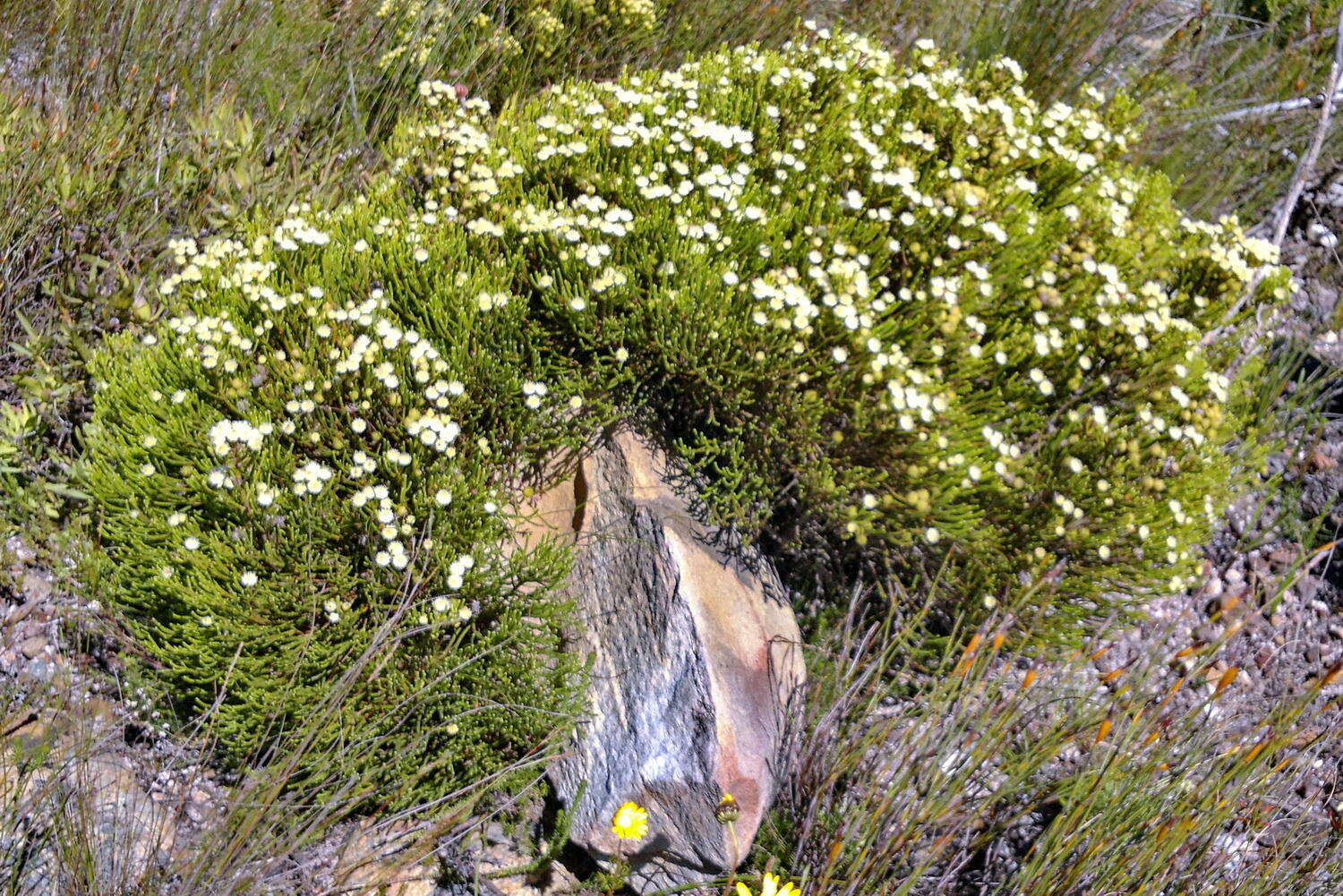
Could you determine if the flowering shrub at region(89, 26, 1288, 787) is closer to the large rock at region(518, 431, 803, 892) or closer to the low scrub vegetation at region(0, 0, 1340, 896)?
the low scrub vegetation at region(0, 0, 1340, 896)

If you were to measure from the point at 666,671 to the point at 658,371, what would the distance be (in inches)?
41.8

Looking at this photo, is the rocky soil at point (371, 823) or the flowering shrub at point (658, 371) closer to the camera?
the rocky soil at point (371, 823)

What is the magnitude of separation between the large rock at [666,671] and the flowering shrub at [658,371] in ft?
0.63

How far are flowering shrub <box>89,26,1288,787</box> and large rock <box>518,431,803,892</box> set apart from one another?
0.19 meters

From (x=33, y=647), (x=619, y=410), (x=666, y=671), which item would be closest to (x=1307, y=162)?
(x=619, y=410)

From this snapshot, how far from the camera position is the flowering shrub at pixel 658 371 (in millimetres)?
2879

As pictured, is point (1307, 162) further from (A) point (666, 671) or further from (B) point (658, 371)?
(A) point (666, 671)

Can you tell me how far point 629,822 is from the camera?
270 centimetres

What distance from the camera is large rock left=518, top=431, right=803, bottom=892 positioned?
2939mm

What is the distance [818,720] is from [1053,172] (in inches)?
92.1

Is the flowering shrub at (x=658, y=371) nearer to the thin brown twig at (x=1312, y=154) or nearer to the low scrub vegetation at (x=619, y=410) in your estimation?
the low scrub vegetation at (x=619, y=410)

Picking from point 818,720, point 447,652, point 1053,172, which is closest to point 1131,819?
point 818,720

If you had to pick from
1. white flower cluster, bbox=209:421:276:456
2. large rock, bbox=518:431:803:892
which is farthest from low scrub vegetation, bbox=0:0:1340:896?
large rock, bbox=518:431:803:892

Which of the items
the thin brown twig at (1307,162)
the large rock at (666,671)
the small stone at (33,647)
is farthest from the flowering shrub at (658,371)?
the thin brown twig at (1307,162)
